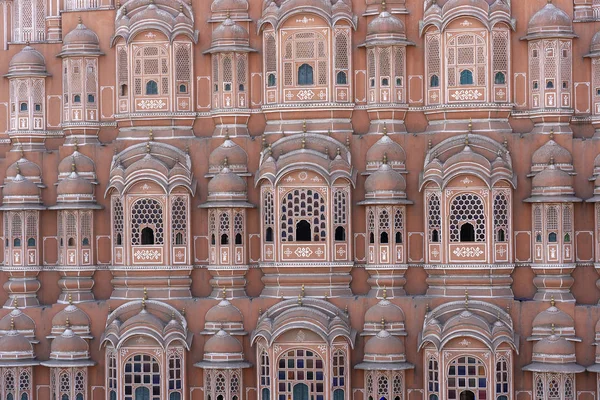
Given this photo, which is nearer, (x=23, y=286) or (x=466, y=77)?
(x=466, y=77)

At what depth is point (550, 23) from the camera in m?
46.8

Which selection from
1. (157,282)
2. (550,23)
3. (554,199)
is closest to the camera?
(554,199)

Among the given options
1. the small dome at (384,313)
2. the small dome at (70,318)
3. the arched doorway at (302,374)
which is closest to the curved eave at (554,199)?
the small dome at (384,313)

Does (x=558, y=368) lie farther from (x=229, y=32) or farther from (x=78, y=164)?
(x=78, y=164)

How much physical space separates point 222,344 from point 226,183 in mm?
4927

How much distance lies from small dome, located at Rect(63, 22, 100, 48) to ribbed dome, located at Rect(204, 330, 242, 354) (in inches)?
404

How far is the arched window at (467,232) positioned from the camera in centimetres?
4684

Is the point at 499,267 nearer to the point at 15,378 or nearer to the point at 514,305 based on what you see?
the point at 514,305

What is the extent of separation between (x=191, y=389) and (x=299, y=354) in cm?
374

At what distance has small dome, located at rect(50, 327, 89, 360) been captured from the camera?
1871 inches

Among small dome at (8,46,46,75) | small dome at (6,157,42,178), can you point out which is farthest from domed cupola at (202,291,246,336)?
small dome at (8,46,46,75)

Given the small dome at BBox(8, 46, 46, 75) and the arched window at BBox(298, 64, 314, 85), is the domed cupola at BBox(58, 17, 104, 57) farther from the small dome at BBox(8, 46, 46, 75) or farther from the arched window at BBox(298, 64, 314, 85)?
the arched window at BBox(298, 64, 314, 85)

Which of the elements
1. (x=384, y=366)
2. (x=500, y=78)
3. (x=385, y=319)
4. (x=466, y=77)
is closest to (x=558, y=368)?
(x=384, y=366)

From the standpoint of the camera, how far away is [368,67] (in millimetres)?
48094
